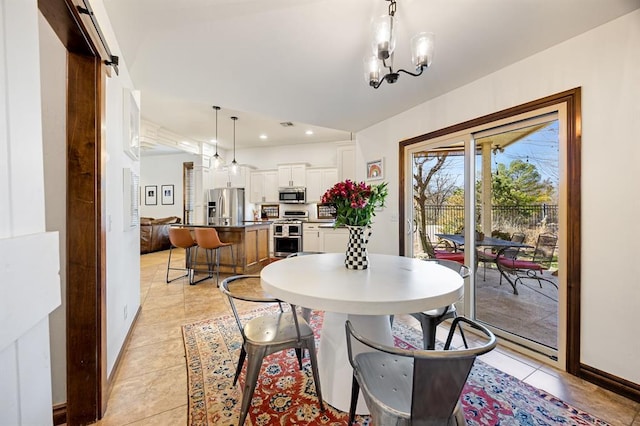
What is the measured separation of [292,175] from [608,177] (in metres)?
Result: 5.45

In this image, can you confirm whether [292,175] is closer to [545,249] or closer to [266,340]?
[545,249]

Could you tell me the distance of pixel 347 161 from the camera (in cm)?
566

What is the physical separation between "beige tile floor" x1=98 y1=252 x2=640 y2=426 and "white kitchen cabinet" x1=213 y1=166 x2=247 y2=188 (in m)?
4.36

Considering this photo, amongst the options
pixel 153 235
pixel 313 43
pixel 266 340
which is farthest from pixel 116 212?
pixel 153 235

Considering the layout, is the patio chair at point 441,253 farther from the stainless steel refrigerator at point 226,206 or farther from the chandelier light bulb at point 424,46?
the stainless steel refrigerator at point 226,206

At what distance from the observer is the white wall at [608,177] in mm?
1629

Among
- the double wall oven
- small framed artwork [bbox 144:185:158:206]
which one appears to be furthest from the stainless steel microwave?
small framed artwork [bbox 144:185:158:206]

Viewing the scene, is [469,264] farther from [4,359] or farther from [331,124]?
[4,359]

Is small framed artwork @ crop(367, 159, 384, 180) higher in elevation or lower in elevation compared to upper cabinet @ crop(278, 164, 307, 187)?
lower

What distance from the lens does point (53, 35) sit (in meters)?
1.40

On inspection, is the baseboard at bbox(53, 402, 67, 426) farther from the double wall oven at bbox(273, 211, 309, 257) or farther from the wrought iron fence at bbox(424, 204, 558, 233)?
the double wall oven at bbox(273, 211, 309, 257)

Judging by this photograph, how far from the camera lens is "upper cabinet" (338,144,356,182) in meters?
5.63

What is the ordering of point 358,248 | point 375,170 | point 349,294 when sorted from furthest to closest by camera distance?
point 375,170 → point 358,248 → point 349,294

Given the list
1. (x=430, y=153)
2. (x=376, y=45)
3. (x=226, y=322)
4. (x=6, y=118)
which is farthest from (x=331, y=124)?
(x=6, y=118)
